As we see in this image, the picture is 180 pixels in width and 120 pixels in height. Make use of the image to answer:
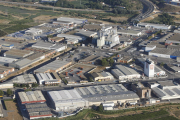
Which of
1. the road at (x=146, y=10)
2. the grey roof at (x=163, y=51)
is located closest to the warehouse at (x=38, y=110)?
the grey roof at (x=163, y=51)

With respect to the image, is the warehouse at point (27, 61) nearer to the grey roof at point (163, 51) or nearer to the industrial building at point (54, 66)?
the industrial building at point (54, 66)

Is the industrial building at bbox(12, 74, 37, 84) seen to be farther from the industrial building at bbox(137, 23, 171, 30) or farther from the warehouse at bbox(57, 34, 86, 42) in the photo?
the industrial building at bbox(137, 23, 171, 30)

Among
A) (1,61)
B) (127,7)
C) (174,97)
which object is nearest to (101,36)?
(1,61)

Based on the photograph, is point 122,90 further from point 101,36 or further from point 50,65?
point 101,36

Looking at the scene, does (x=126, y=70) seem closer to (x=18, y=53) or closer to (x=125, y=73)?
(x=125, y=73)

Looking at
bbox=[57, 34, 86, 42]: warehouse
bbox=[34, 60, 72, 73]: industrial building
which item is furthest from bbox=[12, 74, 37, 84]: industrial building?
bbox=[57, 34, 86, 42]: warehouse

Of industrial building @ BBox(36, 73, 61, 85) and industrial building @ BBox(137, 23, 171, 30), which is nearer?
industrial building @ BBox(36, 73, 61, 85)

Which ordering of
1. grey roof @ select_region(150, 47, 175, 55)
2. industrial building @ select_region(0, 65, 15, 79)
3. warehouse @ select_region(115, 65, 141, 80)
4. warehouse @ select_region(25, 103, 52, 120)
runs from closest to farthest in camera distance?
warehouse @ select_region(25, 103, 52, 120), warehouse @ select_region(115, 65, 141, 80), industrial building @ select_region(0, 65, 15, 79), grey roof @ select_region(150, 47, 175, 55)
